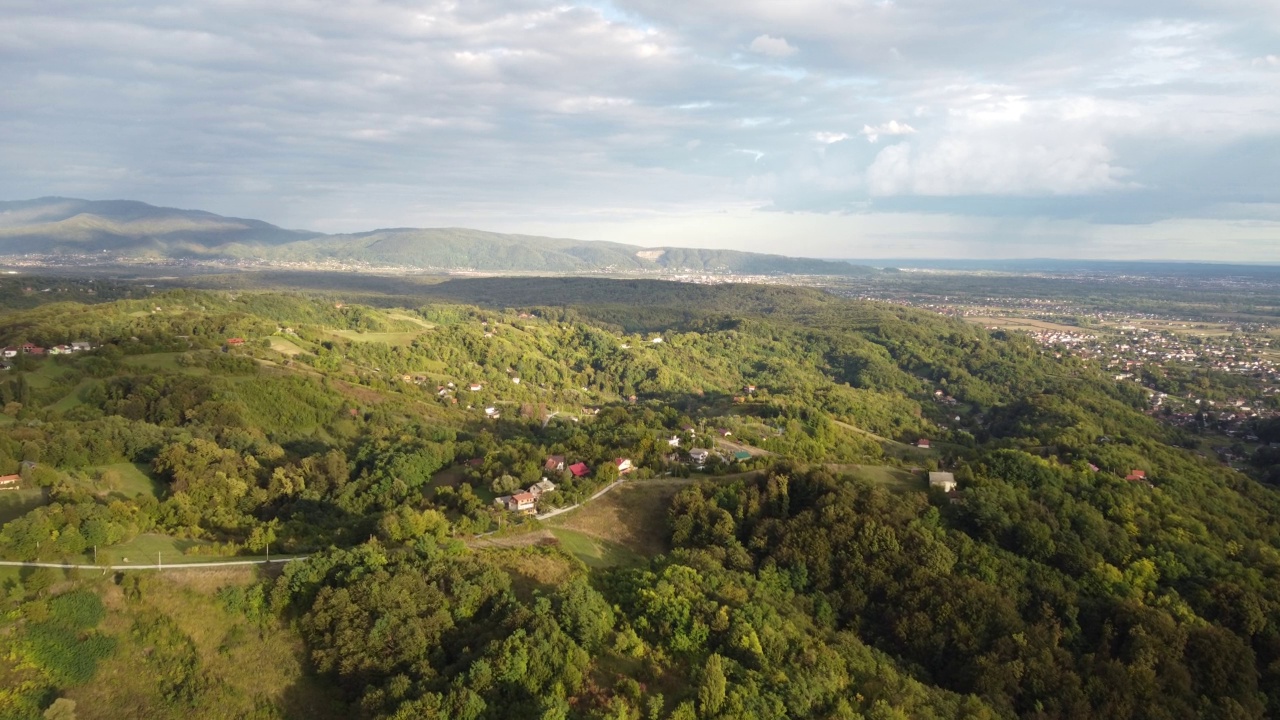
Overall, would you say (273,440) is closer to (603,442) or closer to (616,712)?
(603,442)

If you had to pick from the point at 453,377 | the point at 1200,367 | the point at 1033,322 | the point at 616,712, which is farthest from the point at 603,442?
the point at 1033,322

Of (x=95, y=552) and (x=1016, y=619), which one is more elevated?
(x=95, y=552)

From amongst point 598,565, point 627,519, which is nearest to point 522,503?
point 627,519

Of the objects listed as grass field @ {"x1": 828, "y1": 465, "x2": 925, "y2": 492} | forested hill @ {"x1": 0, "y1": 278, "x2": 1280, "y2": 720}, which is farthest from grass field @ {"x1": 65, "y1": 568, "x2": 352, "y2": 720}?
grass field @ {"x1": 828, "y1": 465, "x2": 925, "y2": 492}

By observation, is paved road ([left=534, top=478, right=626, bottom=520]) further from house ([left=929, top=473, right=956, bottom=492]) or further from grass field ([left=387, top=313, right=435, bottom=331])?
grass field ([left=387, top=313, right=435, bottom=331])

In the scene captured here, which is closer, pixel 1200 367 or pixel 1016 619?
pixel 1016 619

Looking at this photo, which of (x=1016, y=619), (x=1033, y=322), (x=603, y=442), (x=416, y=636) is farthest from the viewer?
(x=1033, y=322)

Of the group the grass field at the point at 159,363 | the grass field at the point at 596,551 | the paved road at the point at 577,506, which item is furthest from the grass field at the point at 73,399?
the grass field at the point at 596,551

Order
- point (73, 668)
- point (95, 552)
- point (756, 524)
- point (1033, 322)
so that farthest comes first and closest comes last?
point (1033, 322)
point (756, 524)
point (95, 552)
point (73, 668)
